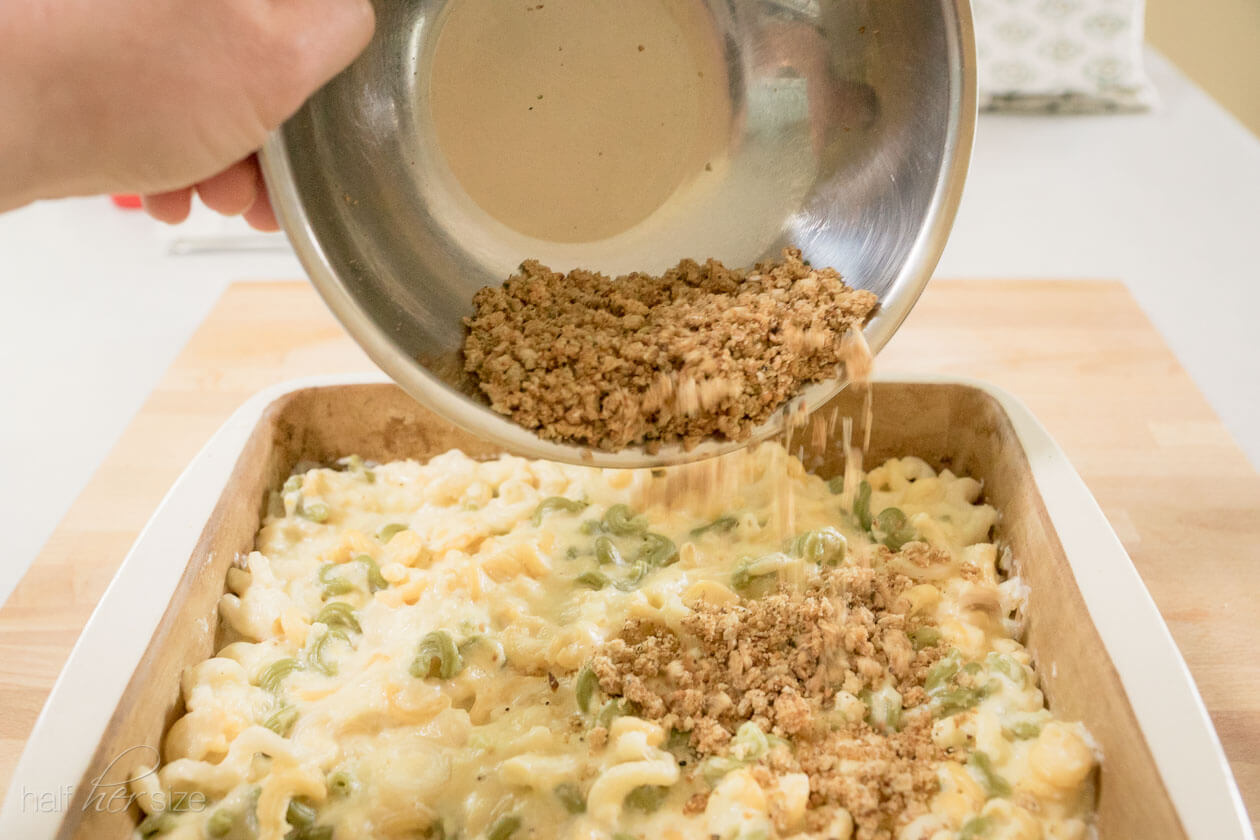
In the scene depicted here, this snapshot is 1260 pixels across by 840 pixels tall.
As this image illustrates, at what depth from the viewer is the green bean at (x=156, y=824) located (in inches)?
53.7

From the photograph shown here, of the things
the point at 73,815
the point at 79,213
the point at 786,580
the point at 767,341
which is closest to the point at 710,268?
the point at 767,341

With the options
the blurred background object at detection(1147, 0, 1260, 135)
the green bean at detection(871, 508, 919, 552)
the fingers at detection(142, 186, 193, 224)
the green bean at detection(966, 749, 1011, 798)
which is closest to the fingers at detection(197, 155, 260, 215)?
the fingers at detection(142, 186, 193, 224)

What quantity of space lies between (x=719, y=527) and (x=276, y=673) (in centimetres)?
79

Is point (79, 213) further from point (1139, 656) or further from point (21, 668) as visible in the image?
point (1139, 656)

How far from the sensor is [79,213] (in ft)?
11.5

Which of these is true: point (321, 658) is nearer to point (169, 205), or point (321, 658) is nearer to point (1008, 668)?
point (169, 205)

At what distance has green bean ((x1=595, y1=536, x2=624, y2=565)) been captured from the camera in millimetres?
1832

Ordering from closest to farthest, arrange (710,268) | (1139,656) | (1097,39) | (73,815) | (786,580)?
(73,815) → (1139,656) → (710,268) → (786,580) → (1097,39)

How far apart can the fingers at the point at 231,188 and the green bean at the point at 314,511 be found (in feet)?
1.85

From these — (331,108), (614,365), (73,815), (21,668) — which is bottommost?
(21,668)

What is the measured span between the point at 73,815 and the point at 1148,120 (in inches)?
157

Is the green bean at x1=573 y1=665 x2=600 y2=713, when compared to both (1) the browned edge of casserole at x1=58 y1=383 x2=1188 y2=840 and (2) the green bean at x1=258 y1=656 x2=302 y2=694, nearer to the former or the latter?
(2) the green bean at x1=258 y1=656 x2=302 y2=694

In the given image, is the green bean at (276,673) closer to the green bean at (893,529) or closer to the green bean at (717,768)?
the green bean at (717,768)

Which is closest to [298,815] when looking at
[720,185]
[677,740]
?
[677,740]
